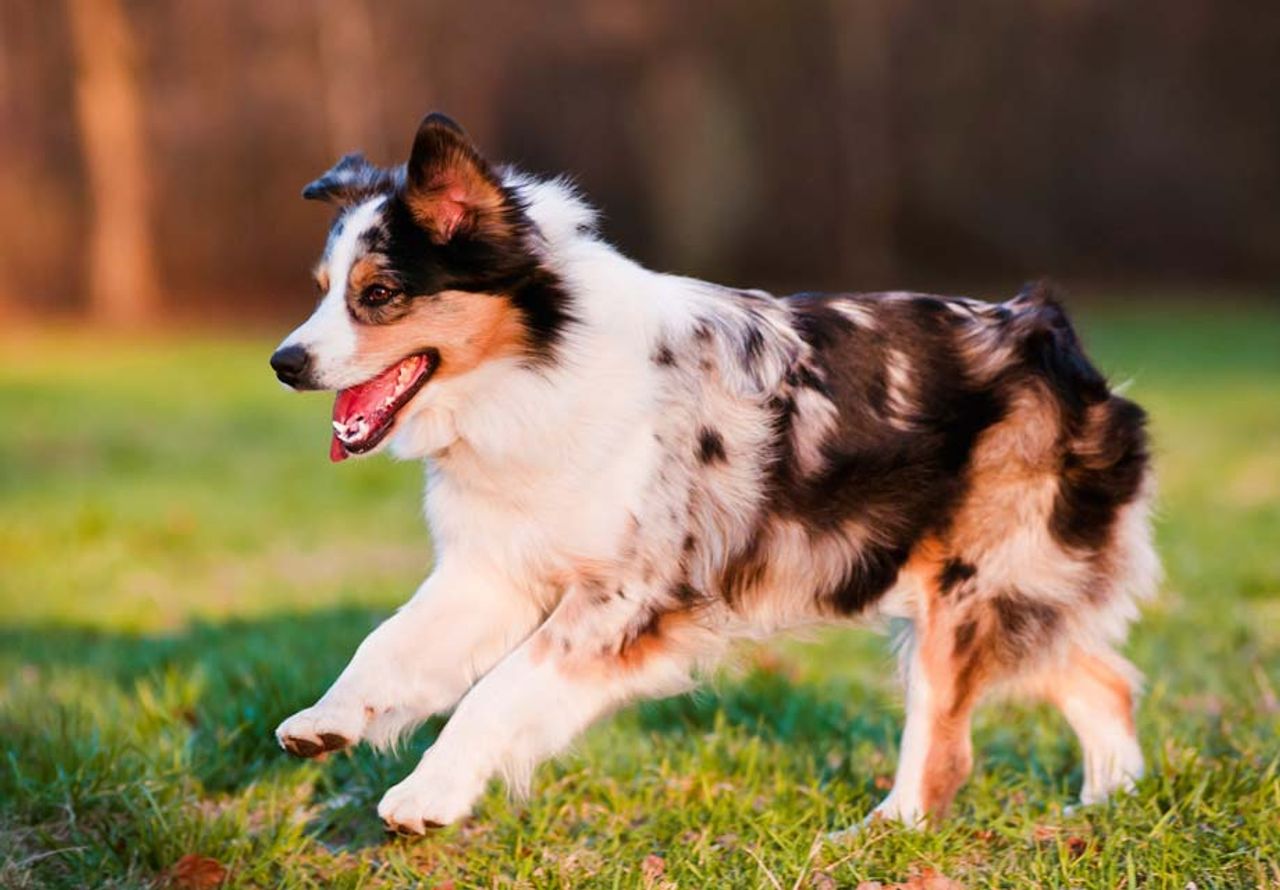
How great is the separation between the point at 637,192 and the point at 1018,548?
17888 millimetres

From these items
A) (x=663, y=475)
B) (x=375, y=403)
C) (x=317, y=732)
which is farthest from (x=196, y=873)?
(x=663, y=475)

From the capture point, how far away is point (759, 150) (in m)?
22.0

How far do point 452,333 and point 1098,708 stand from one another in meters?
2.06

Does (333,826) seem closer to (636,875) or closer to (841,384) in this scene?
(636,875)

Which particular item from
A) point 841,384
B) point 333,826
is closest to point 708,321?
point 841,384

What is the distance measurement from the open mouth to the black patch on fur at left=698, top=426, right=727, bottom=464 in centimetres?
67

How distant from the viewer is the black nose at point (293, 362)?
12.2 ft

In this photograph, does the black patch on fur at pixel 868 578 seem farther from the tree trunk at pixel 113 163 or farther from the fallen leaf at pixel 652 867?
the tree trunk at pixel 113 163

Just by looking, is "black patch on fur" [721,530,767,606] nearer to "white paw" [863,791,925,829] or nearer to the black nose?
"white paw" [863,791,925,829]

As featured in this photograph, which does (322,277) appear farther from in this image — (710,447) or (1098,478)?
(1098,478)

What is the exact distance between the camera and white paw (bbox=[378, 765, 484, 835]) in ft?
11.6

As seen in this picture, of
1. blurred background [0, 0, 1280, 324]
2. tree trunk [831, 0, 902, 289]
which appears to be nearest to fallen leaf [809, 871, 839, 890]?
blurred background [0, 0, 1280, 324]

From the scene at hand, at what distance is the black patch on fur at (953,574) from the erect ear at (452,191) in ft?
4.66

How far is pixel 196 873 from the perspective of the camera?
372 centimetres
